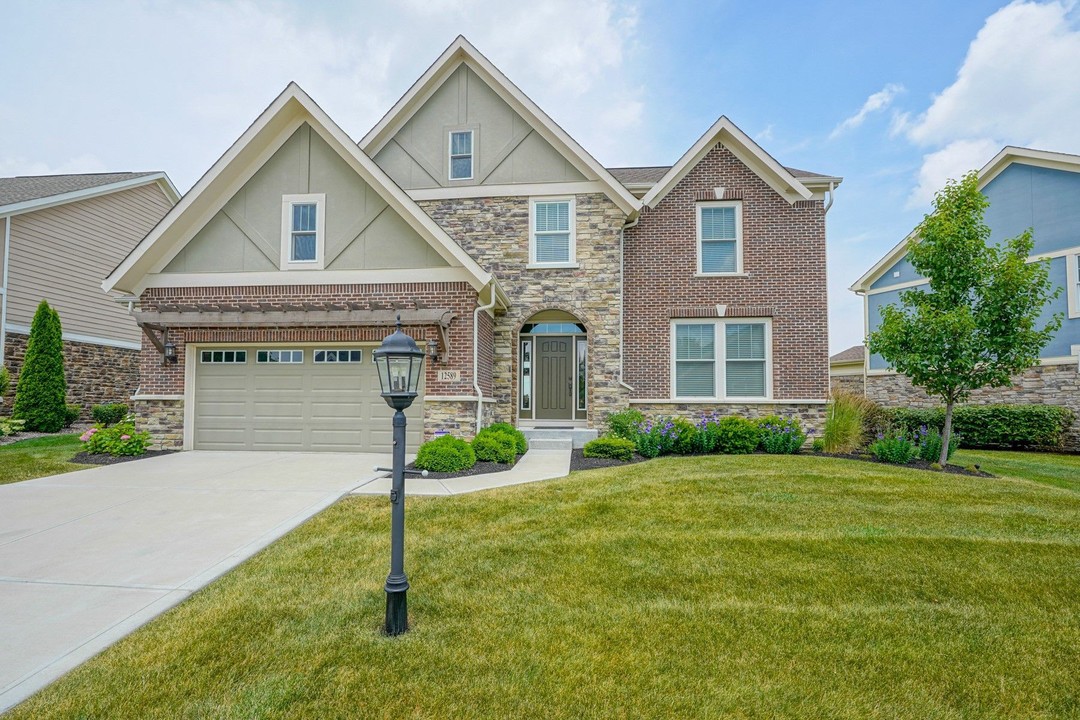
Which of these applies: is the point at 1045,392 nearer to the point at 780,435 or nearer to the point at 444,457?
the point at 780,435

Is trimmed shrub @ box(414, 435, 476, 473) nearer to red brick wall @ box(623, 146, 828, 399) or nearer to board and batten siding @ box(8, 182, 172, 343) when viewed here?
red brick wall @ box(623, 146, 828, 399)

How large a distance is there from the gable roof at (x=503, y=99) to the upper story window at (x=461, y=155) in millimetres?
1190

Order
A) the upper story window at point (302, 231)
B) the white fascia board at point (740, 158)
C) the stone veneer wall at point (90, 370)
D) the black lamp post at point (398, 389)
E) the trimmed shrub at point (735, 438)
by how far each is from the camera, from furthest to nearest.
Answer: the stone veneer wall at point (90, 370)
the white fascia board at point (740, 158)
the trimmed shrub at point (735, 438)
the upper story window at point (302, 231)
the black lamp post at point (398, 389)

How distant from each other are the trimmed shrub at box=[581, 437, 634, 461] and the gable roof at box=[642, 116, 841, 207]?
19.1 feet

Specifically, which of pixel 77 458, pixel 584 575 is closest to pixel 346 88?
pixel 77 458

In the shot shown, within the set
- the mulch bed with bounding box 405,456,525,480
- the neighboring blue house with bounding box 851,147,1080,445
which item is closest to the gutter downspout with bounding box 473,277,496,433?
the mulch bed with bounding box 405,456,525,480

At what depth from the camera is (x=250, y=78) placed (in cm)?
1373

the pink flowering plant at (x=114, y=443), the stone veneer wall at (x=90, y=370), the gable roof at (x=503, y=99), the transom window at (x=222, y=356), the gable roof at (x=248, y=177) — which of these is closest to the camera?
the pink flowering plant at (x=114, y=443)

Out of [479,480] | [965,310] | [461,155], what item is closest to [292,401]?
[479,480]

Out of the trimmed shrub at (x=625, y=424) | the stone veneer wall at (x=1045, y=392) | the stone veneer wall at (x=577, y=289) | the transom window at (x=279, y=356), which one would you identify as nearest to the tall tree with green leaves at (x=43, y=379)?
the transom window at (x=279, y=356)

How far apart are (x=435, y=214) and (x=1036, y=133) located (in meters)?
18.3

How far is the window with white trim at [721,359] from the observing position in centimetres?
1256

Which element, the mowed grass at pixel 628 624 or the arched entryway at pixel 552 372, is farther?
the arched entryway at pixel 552 372

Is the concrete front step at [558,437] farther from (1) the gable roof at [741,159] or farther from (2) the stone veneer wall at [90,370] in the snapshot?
(2) the stone veneer wall at [90,370]
